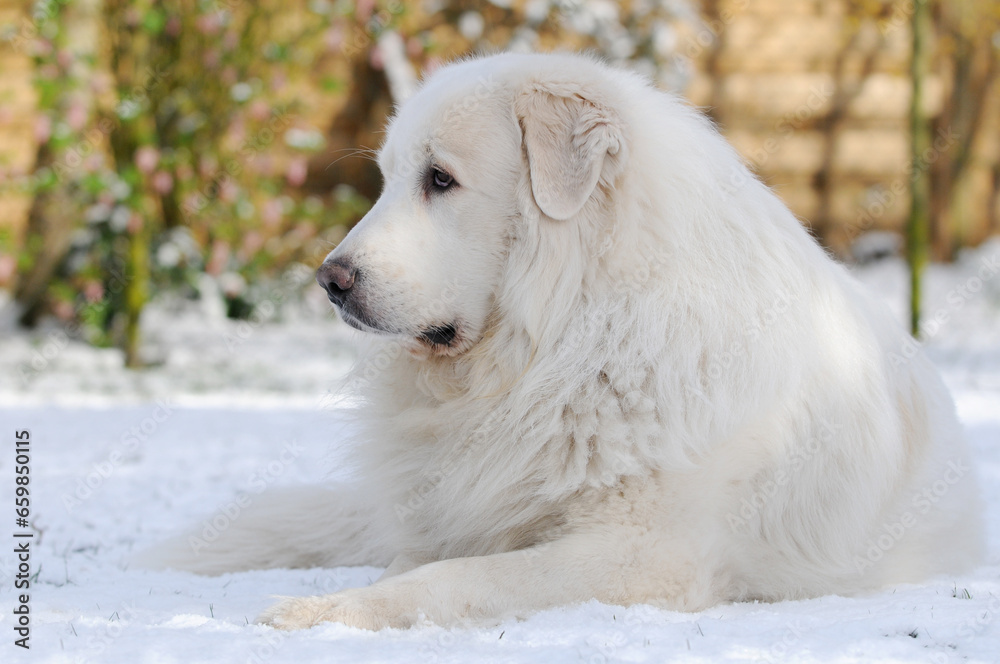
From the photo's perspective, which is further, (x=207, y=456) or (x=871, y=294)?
(x=207, y=456)

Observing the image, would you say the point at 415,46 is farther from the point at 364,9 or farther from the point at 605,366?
the point at 605,366

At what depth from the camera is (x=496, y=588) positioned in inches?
86.7

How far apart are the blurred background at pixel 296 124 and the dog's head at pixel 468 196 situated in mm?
4693

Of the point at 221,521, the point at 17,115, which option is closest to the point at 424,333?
the point at 221,521

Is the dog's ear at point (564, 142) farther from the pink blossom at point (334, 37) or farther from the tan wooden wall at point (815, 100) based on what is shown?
the tan wooden wall at point (815, 100)

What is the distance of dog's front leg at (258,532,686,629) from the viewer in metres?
2.14

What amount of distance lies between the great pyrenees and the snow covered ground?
0.15m

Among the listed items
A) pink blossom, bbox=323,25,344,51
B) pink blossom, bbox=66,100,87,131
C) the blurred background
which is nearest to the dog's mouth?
the blurred background

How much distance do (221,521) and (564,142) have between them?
1.79 metres

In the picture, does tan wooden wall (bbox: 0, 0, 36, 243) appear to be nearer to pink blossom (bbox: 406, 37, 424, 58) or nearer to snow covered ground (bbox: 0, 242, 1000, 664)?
snow covered ground (bbox: 0, 242, 1000, 664)

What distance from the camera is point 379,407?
2.75 m

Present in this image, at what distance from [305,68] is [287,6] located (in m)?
0.56

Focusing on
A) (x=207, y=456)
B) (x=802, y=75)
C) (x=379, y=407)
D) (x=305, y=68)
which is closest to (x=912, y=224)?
(x=802, y=75)

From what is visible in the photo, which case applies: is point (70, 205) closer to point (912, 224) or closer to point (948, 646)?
point (912, 224)
